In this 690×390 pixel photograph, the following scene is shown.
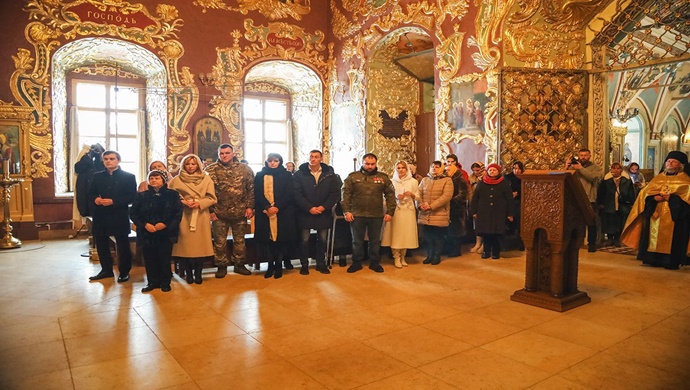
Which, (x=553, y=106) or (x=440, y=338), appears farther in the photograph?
(x=553, y=106)

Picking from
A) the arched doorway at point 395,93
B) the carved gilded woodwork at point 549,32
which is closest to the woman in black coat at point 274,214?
the carved gilded woodwork at point 549,32

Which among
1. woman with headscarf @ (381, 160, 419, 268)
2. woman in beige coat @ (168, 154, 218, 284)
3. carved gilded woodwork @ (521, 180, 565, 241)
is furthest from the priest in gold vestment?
woman in beige coat @ (168, 154, 218, 284)

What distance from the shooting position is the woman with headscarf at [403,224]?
629cm

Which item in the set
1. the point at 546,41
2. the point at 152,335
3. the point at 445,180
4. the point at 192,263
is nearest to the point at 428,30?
the point at 546,41

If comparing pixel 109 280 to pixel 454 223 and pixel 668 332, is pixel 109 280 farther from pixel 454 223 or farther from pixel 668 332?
pixel 668 332

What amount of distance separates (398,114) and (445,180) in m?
4.96

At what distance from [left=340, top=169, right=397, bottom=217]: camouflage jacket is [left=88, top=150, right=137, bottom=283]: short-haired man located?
8.05 feet

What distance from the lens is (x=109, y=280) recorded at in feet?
18.3

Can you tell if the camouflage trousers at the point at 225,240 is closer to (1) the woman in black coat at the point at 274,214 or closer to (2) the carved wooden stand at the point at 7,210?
(1) the woman in black coat at the point at 274,214

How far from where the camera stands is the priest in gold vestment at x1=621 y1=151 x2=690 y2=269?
5.93 meters

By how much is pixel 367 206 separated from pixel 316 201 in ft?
2.07

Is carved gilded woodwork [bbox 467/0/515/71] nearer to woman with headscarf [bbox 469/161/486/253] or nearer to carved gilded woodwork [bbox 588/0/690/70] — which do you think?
carved gilded woodwork [bbox 588/0/690/70]

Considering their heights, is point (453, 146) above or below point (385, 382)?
above

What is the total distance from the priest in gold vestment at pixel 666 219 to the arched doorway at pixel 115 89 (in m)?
8.98
